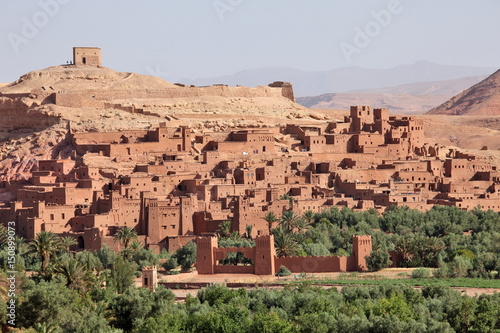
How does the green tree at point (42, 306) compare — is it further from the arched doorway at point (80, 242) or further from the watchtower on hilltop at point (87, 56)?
the watchtower on hilltop at point (87, 56)

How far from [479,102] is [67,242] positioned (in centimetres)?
8667

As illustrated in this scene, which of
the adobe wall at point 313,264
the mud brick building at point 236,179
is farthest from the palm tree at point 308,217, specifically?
the adobe wall at point 313,264

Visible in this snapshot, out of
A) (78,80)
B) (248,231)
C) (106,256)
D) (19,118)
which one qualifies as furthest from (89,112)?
(106,256)

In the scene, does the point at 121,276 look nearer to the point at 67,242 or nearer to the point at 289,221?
the point at 67,242

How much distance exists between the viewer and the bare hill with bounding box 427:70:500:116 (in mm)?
130500

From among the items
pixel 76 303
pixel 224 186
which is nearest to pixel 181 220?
pixel 224 186

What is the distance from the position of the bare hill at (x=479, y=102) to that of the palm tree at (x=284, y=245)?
2980 inches

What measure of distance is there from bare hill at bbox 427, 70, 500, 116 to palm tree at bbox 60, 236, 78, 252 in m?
77.5

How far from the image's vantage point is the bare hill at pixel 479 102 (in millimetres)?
130500

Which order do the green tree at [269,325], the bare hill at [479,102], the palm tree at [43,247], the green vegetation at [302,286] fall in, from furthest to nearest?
1. the bare hill at [479,102]
2. the palm tree at [43,247]
3. the green vegetation at [302,286]
4. the green tree at [269,325]

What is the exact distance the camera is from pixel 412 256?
5556cm

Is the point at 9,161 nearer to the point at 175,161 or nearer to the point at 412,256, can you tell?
the point at 175,161

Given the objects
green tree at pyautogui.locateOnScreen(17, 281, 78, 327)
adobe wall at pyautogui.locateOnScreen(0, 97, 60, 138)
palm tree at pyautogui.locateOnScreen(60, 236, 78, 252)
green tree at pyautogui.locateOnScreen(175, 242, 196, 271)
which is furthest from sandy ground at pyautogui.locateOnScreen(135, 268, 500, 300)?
adobe wall at pyautogui.locateOnScreen(0, 97, 60, 138)

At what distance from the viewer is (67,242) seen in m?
55.8
